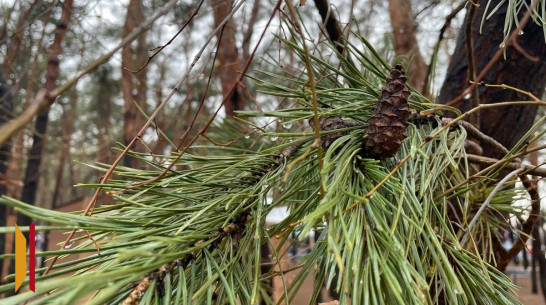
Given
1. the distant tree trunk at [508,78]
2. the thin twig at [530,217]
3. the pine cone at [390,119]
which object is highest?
the distant tree trunk at [508,78]

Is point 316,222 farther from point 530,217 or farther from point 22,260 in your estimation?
point 530,217

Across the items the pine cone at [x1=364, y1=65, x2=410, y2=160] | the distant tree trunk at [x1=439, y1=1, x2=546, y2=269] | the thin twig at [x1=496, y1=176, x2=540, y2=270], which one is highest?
the distant tree trunk at [x1=439, y1=1, x2=546, y2=269]

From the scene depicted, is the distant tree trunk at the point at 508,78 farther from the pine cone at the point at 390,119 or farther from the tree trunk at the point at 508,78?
the pine cone at the point at 390,119

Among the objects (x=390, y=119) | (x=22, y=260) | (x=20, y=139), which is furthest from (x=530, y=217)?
(x=20, y=139)

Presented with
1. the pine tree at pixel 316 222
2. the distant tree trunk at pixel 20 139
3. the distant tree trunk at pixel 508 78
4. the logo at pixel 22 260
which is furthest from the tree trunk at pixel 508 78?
the distant tree trunk at pixel 20 139

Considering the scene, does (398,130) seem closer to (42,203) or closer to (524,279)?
(524,279)

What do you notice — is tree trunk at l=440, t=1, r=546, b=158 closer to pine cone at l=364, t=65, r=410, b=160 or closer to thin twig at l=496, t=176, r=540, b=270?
thin twig at l=496, t=176, r=540, b=270

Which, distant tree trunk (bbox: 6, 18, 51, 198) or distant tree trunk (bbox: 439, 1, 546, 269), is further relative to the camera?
distant tree trunk (bbox: 6, 18, 51, 198)

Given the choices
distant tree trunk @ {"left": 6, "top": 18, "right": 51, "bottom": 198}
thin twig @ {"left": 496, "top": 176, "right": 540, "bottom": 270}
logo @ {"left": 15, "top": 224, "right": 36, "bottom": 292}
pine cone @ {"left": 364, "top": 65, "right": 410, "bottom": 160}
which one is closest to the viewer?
logo @ {"left": 15, "top": 224, "right": 36, "bottom": 292}

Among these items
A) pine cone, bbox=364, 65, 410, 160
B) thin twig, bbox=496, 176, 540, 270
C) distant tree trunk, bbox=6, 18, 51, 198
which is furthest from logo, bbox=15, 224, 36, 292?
distant tree trunk, bbox=6, 18, 51, 198
